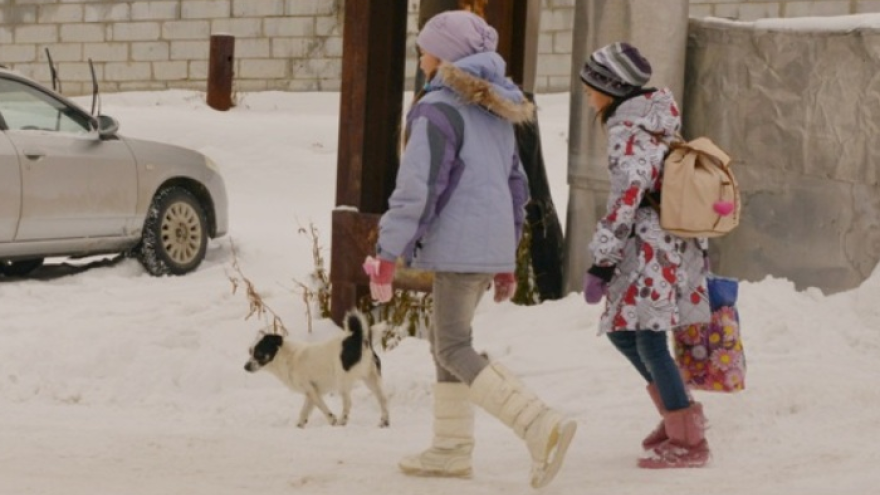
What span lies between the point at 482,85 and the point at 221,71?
15980 mm

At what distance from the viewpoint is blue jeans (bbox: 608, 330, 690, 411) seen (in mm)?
6504

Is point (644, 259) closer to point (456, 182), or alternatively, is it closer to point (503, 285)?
point (503, 285)

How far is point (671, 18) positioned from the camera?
380 inches

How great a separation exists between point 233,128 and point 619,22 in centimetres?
1033

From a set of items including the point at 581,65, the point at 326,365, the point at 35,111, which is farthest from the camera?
the point at 35,111

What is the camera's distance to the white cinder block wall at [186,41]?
23.5 metres

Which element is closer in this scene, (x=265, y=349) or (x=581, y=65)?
(x=265, y=349)

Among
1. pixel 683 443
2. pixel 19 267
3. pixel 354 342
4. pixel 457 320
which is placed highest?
pixel 457 320

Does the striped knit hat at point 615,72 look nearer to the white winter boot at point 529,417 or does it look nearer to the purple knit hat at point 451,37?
the purple knit hat at point 451,37

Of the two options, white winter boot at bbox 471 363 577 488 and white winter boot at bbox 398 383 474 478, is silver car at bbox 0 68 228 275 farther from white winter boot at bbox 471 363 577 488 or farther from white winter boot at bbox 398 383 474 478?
white winter boot at bbox 471 363 577 488

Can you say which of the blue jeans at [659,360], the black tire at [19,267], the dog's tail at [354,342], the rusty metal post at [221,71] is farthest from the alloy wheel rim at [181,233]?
the rusty metal post at [221,71]

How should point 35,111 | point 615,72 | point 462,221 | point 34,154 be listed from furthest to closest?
point 35,111 < point 34,154 < point 615,72 < point 462,221

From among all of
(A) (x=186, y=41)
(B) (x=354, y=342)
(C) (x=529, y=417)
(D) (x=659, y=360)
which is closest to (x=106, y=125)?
(B) (x=354, y=342)

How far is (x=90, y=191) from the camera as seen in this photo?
1269cm
